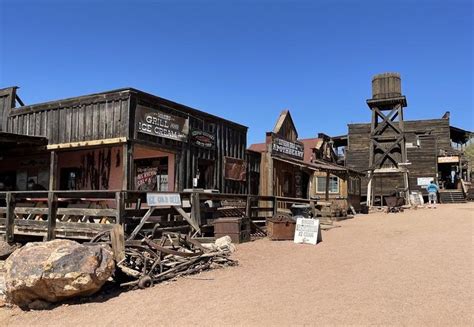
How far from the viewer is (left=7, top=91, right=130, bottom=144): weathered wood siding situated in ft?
41.1

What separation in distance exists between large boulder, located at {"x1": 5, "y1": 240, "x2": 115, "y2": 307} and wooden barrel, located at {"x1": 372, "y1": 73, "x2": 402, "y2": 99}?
26.3 m

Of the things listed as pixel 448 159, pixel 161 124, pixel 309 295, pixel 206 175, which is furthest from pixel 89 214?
pixel 448 159

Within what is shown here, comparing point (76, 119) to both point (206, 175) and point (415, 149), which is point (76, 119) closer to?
point (206, 175)

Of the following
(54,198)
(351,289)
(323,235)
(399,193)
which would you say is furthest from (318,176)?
(351,289)

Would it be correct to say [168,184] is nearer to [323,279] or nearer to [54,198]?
[54,198]

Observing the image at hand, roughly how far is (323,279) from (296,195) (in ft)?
47.9

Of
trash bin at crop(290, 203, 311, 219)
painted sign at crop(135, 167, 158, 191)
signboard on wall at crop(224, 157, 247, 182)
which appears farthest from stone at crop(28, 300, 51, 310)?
signboard on wall at crop(224, 157, 247, 182)

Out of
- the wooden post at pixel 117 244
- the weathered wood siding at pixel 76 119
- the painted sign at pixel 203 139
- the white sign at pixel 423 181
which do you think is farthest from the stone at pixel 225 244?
the white sign at pixel 423 181

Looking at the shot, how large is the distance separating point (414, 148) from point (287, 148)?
2206cm

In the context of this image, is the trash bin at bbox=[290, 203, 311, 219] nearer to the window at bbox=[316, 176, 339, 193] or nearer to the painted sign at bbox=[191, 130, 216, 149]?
the painted sign at bbox=[191, 130, 216, 149]

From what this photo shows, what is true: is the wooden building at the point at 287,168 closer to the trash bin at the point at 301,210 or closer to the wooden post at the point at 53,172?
the trash bin at the point at 301,210

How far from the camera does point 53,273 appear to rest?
249 inches

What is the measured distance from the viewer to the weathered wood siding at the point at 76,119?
12539 millimetres

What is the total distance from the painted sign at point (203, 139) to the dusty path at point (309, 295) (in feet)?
18.6
